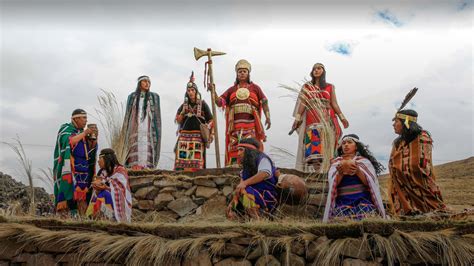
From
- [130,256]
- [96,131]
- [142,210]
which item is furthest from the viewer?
[142,210]

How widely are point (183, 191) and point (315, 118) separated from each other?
2.79 m

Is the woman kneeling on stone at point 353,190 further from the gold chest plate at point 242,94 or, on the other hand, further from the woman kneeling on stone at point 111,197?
the gold chest plate at point 242,94

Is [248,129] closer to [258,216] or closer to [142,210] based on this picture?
[142,210]

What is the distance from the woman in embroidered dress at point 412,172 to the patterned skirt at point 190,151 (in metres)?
4.20

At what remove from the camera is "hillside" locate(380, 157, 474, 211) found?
956cm

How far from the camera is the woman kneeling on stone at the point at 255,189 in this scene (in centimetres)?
671

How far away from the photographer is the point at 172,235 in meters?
5.41

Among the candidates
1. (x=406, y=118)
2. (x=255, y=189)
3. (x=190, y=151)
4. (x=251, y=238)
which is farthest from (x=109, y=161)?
(x=406, y=118)

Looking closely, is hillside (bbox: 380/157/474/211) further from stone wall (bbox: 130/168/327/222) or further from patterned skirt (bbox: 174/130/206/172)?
patterned skirt (bbox: 174/130/206/172)

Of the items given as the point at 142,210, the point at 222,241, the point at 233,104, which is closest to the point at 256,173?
the point at 222,241

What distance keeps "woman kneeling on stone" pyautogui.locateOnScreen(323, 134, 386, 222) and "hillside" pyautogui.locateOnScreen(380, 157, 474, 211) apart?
1.88 meters

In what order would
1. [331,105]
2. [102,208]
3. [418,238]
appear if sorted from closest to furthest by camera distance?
[418,238] → [102,208] → [331,105]

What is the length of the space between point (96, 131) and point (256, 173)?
2832mm

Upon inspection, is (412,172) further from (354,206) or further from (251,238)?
(251,238)
